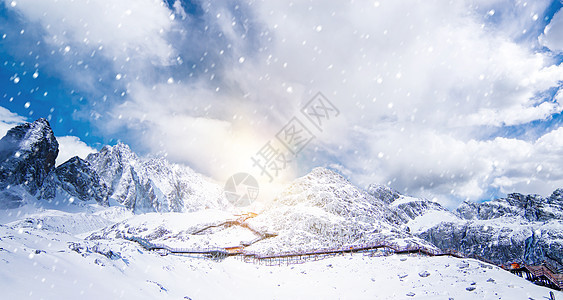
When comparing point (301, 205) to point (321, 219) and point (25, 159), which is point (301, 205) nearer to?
point (321, 219)

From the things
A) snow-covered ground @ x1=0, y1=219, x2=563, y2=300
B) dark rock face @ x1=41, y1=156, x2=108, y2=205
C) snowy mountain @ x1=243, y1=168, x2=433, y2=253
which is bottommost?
snow-covered ground @ x1=0, y1=219, x2=563, y2=300

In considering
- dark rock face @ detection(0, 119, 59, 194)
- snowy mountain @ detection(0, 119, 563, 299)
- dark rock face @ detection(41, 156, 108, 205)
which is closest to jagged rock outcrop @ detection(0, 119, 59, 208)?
dark rock face @ detection(0, 119, 59, 194)

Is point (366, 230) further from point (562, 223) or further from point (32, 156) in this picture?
point (562, 223)

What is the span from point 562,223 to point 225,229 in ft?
660

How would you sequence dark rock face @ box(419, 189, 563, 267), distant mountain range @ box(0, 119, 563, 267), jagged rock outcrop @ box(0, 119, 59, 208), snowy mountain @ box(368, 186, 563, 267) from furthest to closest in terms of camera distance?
snowy mountain @ box(368, 186, 563, 267) → dark rock face @ box(419, 189, 563, 267) → jagged rock outcrop @ box(0, 119, 59, 208) → distant mountain range @ box(0, 119, 563, 267)

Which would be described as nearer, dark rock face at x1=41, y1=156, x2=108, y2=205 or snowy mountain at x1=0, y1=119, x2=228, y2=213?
snowy mountain at x1=0, y1=119, x2=228, y2=213

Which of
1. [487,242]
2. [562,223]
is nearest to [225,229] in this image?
[487,242]

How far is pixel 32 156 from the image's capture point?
119m

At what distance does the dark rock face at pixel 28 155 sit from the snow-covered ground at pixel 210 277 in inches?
5213

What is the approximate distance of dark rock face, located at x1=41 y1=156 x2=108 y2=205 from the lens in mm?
125375

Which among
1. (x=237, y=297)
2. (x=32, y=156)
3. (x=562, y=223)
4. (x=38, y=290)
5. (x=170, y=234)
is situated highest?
(x=32, y=156)

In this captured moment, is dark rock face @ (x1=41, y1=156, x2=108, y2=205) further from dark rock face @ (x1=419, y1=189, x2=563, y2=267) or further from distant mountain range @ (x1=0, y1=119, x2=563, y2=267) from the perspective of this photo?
dark rock face @ (x1=419, y1=189, x2=563, y2=267)

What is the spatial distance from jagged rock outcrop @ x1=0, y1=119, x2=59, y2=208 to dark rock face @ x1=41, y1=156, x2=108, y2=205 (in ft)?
14.2

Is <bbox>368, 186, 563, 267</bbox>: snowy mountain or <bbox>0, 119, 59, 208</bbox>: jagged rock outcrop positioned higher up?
<bbox>0, 119, 59, 208</bbox>: jagged rock outcrop
